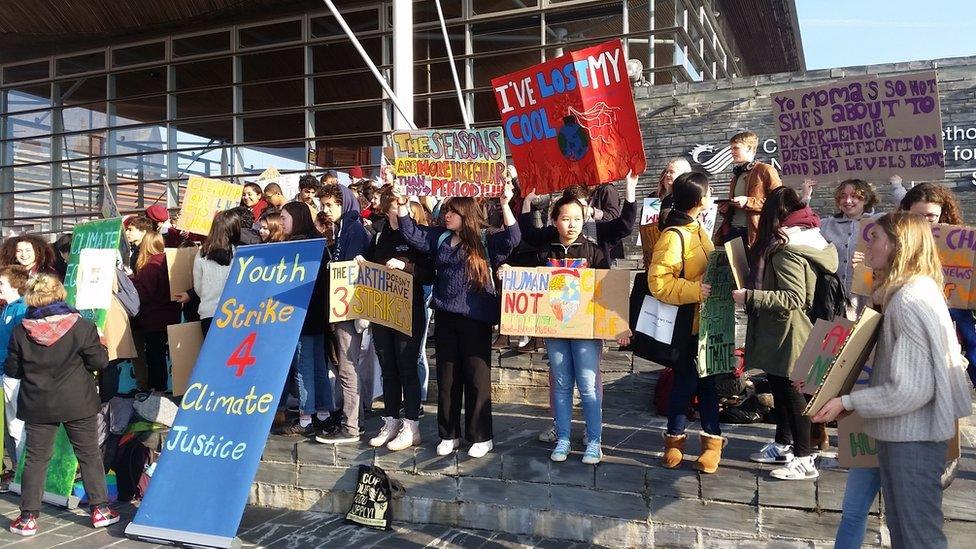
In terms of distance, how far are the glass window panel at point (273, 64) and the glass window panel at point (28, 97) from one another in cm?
543

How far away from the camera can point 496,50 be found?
14.6m

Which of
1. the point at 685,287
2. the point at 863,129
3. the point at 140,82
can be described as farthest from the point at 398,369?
the point at 140,82

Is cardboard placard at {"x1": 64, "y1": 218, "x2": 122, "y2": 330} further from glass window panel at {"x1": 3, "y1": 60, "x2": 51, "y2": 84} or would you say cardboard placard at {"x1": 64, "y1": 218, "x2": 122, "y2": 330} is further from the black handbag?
glass window panel at {"x1": 3, "y1": 60, "x2": 51, "y2": 84}

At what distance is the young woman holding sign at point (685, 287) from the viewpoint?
4.96 meters

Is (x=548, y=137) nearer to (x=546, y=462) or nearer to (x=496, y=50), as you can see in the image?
(x=546, y=462)

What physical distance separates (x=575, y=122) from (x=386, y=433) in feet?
8.99

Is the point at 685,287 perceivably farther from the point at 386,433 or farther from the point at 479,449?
the point at 386,433

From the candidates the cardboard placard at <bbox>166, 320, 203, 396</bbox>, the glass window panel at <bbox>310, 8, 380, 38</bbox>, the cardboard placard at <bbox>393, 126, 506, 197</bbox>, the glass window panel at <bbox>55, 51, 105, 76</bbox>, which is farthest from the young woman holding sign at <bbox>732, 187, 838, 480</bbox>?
the glass window panel at <bbox>55, 51, 105, 76</bbox>

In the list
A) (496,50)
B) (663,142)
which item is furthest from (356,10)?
(663,142)

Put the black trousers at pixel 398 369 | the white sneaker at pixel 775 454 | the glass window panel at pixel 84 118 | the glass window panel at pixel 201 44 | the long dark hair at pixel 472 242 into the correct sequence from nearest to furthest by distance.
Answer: the white sneaker at pixel 775 454, the long dark hair at pixel 472 242, the black trousers at pixel 398 369, the glass window panel at pixel 201 44, the glass window panel at pixel 84 118

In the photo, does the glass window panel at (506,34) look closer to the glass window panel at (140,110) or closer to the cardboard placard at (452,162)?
the glass window panel at (140,110)

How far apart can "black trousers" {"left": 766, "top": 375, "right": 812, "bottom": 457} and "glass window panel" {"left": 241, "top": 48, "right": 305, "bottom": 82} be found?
13631 millimetres

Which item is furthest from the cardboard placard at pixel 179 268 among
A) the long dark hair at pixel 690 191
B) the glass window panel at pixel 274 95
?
the glass window panel at pixel 274 95

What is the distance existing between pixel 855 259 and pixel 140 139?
621 inches
